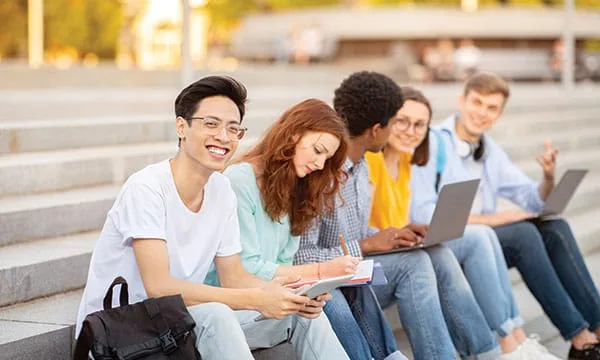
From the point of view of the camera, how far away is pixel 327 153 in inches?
182

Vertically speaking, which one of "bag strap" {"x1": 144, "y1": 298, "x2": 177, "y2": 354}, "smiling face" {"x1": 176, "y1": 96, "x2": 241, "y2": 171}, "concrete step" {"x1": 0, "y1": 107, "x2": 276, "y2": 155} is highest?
"smiling face" {"x1": 176, "y1": 96, "x2": 241, "y2": 171}

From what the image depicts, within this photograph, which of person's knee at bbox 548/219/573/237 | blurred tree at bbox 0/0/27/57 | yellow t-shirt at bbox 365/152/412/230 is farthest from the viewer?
blurred tree at bbox 0/0/27/57

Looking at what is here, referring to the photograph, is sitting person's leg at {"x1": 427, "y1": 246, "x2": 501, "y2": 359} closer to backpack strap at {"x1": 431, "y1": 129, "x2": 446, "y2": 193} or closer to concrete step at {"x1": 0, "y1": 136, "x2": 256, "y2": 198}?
backpack strap at {"x1": 431, "y1": 129, "x2": 446, "y2": 193}

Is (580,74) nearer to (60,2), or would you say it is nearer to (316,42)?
(316,42)

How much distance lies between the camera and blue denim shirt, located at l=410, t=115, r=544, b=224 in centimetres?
602

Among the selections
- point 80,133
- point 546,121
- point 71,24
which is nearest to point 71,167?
point 80,133

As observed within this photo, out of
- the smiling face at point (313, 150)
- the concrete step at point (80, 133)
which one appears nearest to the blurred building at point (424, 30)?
the concrete step at point (80, 133)

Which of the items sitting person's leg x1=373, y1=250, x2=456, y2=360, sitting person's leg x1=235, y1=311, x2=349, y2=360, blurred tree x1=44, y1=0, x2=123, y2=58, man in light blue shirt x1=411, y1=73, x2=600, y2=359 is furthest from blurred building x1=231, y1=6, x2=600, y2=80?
sitting person's leg x1=235, y1=311, x2=349, y2=360

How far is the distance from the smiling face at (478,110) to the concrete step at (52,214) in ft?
6.15

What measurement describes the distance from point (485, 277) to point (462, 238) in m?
0.21

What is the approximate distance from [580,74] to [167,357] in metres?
26.7

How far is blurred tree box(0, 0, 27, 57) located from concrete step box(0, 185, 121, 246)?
2091cm

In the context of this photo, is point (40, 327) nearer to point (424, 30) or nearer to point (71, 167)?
point (71, 167)

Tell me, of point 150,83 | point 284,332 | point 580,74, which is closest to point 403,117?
point 284,332
